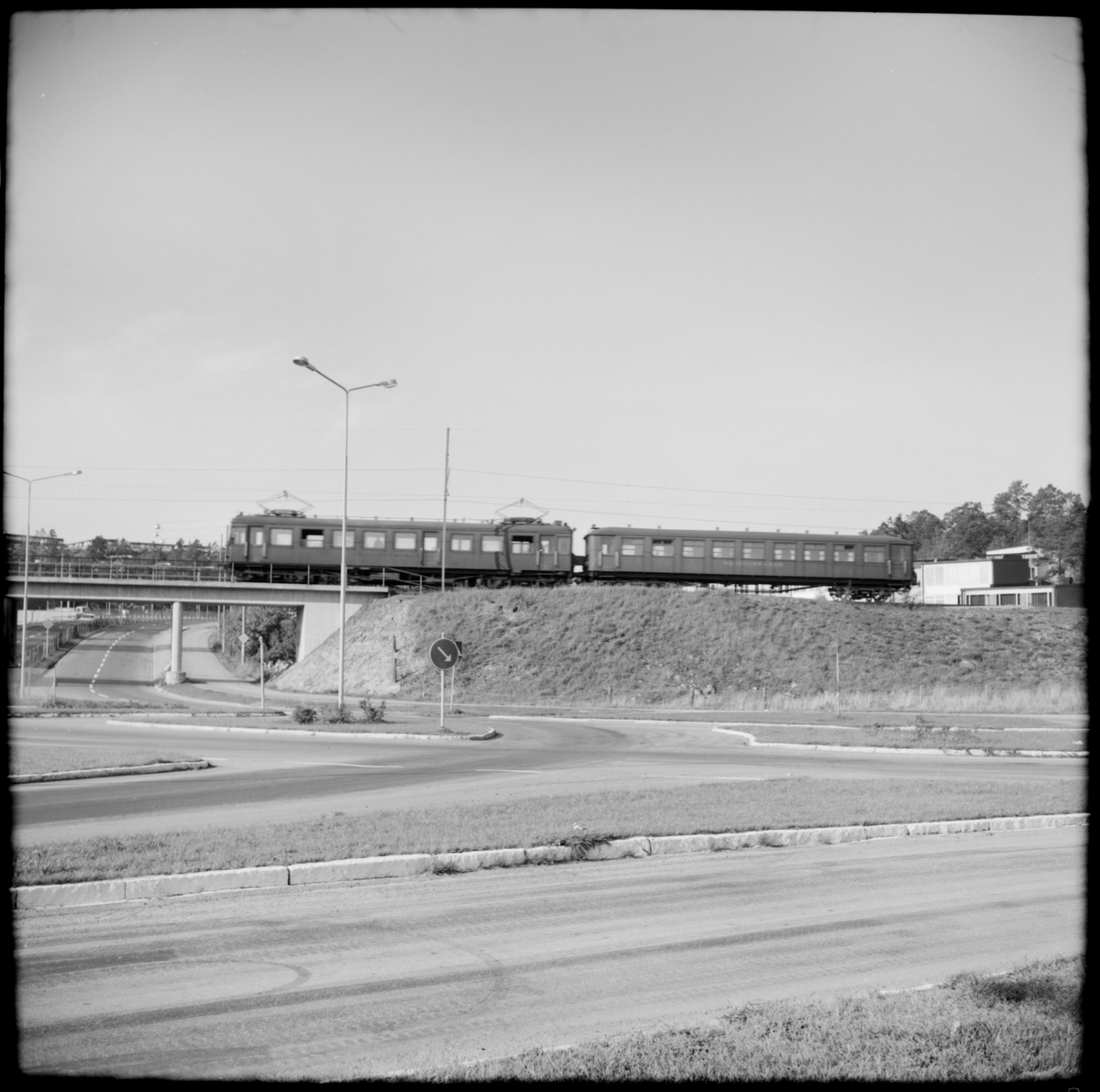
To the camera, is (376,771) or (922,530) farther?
(922,530)

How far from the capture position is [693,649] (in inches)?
1721

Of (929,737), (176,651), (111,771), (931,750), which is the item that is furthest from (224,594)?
(931,750)

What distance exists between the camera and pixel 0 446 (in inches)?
239

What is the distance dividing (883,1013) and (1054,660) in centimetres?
4450

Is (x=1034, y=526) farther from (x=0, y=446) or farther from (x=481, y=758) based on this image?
(x=0, y=446)

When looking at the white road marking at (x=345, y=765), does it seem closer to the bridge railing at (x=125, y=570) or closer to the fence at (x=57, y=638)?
the bridge railing at (x=125, y=570)

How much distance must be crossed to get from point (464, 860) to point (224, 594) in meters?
43.4

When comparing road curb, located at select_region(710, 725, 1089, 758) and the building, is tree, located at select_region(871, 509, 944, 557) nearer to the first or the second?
the building

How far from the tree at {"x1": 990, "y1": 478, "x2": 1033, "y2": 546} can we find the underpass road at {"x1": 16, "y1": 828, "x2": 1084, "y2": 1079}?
11420 cm

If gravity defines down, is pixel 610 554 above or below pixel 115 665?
above

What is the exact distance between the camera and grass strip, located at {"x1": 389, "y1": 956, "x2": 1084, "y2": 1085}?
4.27 meters

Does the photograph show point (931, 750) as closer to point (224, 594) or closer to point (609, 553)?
point (609, 553)

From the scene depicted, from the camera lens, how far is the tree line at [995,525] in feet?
333

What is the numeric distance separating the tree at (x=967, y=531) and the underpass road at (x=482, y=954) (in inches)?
4265
